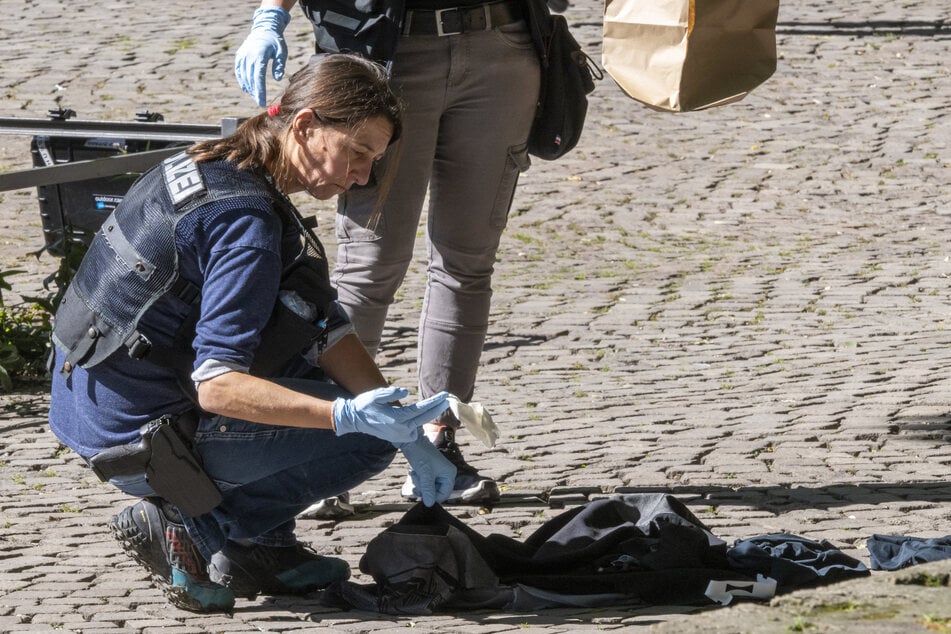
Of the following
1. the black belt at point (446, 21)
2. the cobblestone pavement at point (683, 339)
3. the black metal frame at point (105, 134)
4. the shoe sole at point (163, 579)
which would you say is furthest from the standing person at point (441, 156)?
the black metal frame at point (105, 134)

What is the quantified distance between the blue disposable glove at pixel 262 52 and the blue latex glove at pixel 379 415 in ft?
3.89

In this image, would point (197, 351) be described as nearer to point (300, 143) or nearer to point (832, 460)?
point (300, 143)

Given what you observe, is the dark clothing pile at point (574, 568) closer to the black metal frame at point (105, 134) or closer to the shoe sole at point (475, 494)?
the shoe sole at point (475, 494)

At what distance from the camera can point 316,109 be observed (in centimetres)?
320

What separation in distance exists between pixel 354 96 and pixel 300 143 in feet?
0.53

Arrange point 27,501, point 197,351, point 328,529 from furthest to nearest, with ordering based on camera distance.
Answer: point 27,501 → point 328,529 → point 197,351

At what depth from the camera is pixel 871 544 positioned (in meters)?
3.66

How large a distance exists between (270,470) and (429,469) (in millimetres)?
380

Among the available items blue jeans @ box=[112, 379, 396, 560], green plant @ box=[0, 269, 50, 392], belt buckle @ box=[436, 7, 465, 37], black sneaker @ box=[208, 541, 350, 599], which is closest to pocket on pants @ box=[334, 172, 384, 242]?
belt buckle @ box=[436, 7, 465, 37]

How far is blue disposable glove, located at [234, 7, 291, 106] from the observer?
3943 millimetres

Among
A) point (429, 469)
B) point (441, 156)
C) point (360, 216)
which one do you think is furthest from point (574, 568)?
point (441, 156)

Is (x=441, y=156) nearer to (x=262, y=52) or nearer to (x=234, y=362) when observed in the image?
(x=262, y=52)

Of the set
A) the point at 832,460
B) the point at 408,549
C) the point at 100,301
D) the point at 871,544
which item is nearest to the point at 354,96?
the point at 100,301

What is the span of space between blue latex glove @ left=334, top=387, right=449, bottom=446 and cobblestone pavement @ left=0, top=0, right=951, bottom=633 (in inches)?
18.9
